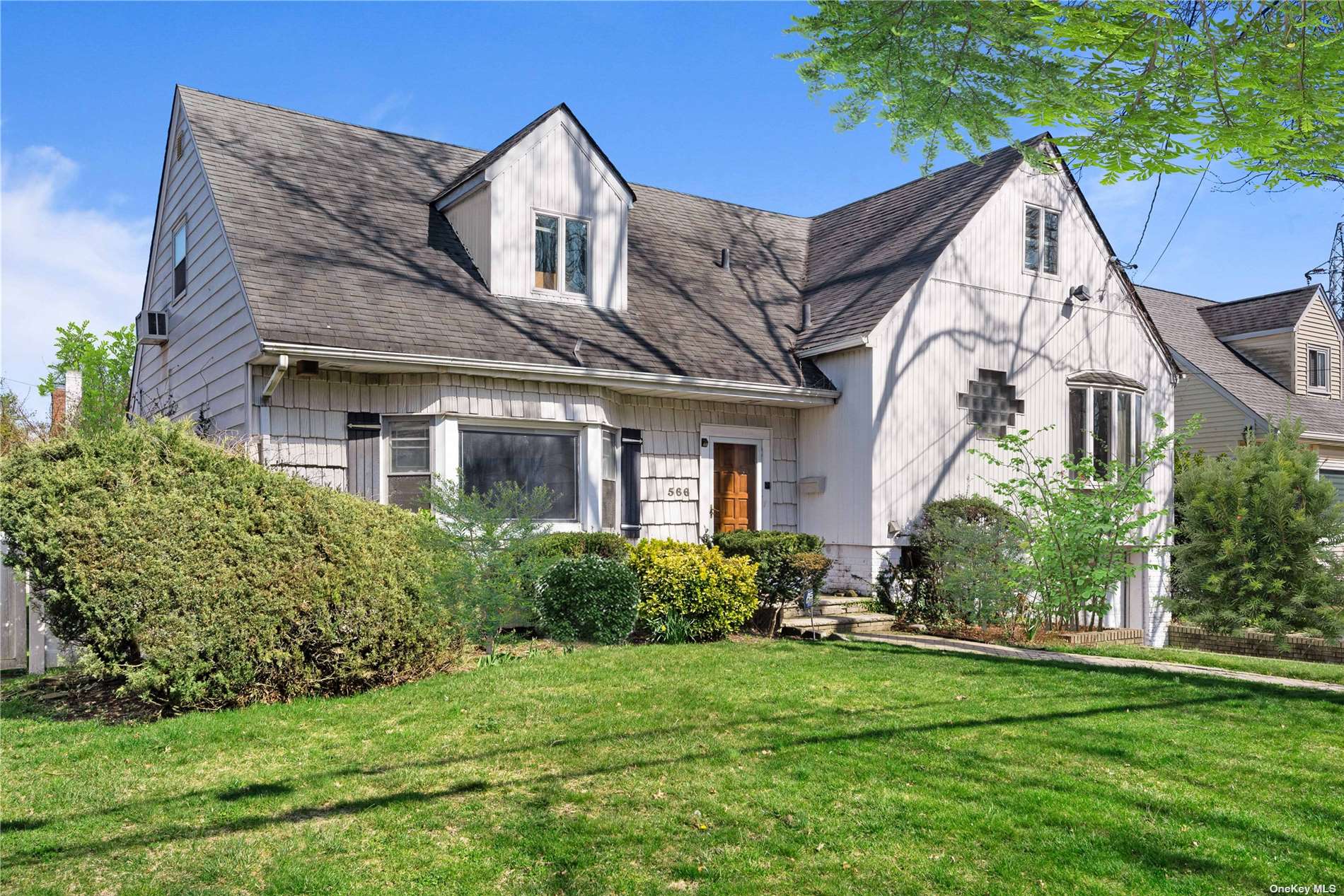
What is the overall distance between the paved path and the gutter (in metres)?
4.05

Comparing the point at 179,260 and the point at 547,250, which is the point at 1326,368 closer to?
the point at 547,250

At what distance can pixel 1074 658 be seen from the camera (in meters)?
10.3

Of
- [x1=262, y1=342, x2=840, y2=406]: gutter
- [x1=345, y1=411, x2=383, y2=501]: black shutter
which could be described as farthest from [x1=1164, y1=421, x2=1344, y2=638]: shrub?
[x1=345, y1=411, x2=383, y2=501]: black shutter

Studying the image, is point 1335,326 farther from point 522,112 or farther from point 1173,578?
point 522,112

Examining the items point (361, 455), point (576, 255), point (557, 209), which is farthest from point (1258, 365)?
point (361, 455)

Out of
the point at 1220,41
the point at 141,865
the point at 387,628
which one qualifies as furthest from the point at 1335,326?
the point at 141,865

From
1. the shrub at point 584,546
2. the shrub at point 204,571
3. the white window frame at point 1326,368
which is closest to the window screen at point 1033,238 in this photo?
the shrub at point 584,546

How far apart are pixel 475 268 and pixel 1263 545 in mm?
13002

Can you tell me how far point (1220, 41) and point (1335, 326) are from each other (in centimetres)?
2485

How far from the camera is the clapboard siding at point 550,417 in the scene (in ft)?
38.2

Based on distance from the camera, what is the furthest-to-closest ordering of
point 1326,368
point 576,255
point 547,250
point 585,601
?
point 1326,368 < point 576,255 < point 547,250 < point 585,601

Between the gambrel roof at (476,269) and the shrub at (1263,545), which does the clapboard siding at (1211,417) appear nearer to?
the shrub at (1263,545)

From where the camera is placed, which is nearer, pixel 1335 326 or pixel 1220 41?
pixel 1220 41

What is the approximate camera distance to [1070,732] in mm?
6570
